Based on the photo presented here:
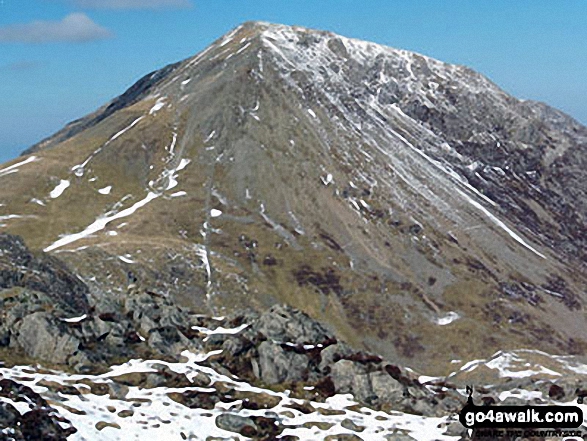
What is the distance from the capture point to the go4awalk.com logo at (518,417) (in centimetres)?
6431

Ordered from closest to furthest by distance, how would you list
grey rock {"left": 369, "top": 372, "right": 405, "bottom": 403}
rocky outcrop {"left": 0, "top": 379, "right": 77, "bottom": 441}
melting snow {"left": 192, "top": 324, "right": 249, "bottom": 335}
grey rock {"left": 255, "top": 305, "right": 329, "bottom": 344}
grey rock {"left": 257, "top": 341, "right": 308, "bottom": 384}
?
rocky outcrop {"left": 0, "top": 379, "right": 77, "bottom": 441}
grey rock {"left": 369, "top": 372, "right": 405, "bottom": 403}
grey rock {"left": 257, "top": 341, "right": 308, "bottom": 384}
grey rock {"left": 255, "top": 305, "right": 329, "bottom": 344}
melting snow {"left": 192, "top": 324, "right": 249, "bottom": 335}

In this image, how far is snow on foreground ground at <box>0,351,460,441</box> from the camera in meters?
59.5

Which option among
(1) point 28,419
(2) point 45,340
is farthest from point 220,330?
(1) point 28,419

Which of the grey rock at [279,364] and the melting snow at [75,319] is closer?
the grey rock at [279,364]

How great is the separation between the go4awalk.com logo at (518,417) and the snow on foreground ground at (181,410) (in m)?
2.73

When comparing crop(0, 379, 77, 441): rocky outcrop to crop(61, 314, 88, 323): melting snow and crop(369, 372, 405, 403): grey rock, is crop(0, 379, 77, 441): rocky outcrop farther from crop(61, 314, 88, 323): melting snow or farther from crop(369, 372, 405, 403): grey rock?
crop(369, 372, 405, 403): grey rock

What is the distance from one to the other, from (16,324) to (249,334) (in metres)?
25.0

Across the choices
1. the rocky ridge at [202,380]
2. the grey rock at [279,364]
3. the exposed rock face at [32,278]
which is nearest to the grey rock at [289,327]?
the rocky ridge at [202,380]

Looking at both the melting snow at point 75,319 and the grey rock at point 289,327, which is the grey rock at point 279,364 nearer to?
the grey rock at point 289,327

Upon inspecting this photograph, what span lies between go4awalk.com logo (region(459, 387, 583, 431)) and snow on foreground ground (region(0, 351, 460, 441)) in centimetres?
273

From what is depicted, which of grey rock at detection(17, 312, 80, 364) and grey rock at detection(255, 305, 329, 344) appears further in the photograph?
grey rock at detection(255, 305, 329, 344)

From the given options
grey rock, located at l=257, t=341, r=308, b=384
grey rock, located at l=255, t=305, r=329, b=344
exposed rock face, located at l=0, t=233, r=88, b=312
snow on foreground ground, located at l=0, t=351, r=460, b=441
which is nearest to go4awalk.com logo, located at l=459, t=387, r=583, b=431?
snow on foreground ground, located at l=0, t=351, r=460, b=441

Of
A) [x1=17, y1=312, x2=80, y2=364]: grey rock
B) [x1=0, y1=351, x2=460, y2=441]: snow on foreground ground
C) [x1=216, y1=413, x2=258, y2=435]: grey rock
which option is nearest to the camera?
[x1=0, y1=351, x2=460, y2=441]: snow on foreground ground

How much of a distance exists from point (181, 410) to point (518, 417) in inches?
1193
